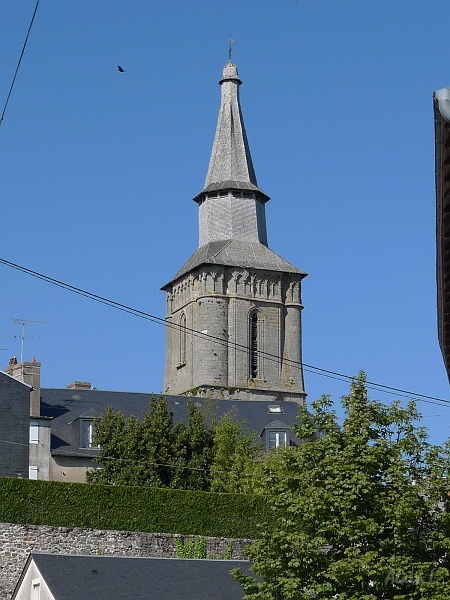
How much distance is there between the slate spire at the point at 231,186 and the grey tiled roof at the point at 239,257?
94 centimetres

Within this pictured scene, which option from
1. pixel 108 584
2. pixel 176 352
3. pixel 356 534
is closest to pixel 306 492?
pixel 356 534

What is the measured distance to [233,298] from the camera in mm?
86688

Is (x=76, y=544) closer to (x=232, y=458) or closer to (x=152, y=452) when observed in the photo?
(x=152, y=452)

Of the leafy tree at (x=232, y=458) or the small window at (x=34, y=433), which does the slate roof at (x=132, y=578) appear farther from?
the small window at (x=34, y=433)

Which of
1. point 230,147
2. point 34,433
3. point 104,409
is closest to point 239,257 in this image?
point 230,147

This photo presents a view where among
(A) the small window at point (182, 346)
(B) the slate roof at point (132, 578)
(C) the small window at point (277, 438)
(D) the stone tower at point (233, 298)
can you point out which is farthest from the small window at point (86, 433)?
(A) the small window at point (182, 346)

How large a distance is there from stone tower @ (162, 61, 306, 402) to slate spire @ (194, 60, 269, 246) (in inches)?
2.6

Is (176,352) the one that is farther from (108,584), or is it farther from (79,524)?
(108,584)

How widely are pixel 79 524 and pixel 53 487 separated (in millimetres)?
1368

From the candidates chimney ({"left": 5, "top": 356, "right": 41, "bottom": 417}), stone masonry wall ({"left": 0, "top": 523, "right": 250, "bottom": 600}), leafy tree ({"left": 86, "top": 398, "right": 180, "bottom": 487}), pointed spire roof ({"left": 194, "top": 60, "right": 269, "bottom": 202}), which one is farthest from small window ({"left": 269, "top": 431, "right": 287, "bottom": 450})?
pointed spire roof ({"left": 194, "top": 60, "right": 269, "bottom": 202})

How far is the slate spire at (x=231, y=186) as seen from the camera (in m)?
92.3

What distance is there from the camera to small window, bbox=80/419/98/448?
58344 mm

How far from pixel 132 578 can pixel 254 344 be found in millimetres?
50993

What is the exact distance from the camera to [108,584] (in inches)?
1372
